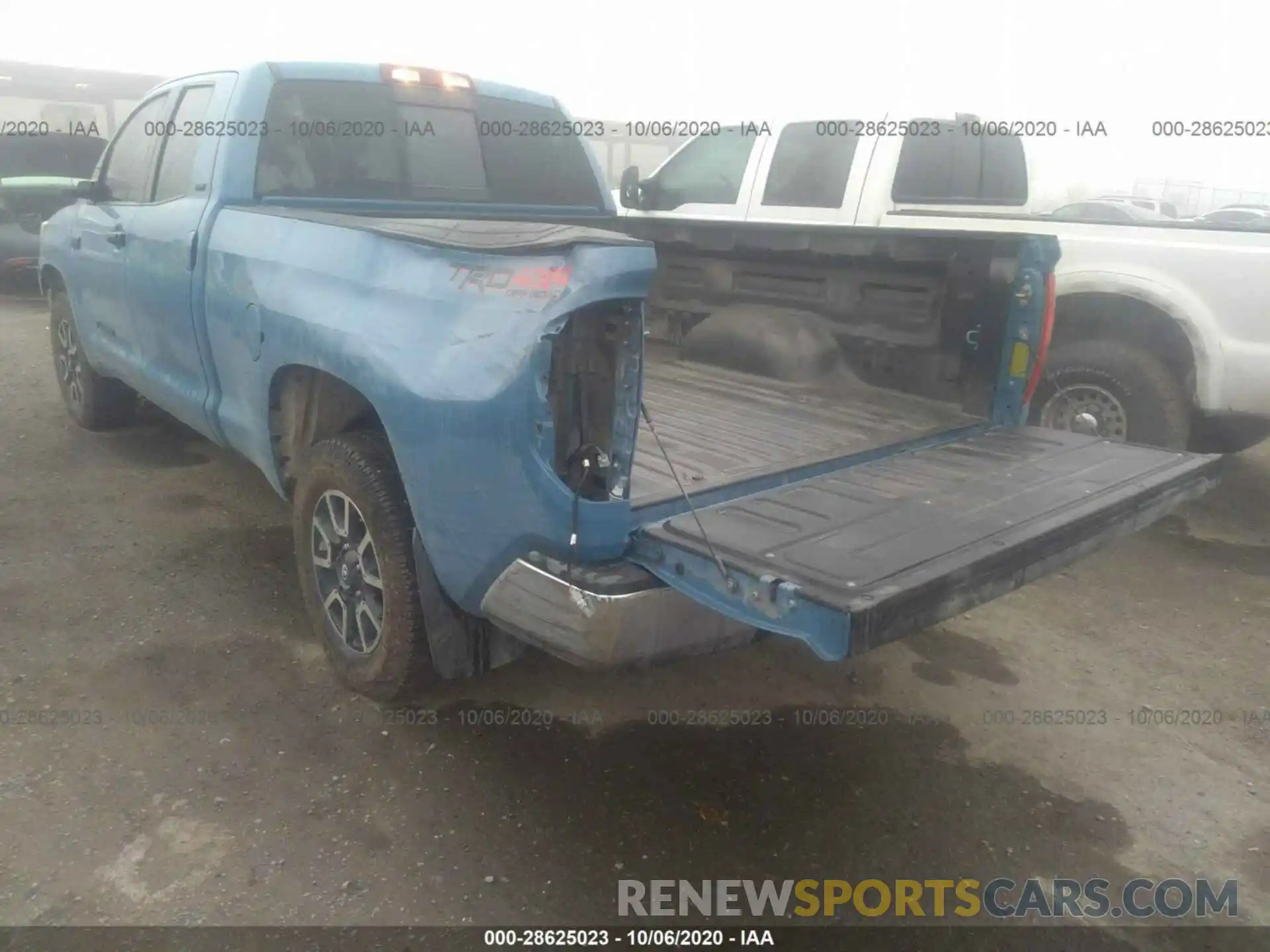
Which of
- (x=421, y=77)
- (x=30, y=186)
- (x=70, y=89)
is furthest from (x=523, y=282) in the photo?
(x=70, y=89)

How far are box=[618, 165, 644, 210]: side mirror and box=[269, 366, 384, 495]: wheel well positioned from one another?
407cm

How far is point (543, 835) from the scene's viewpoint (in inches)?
105

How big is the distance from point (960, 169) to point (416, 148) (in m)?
3.75

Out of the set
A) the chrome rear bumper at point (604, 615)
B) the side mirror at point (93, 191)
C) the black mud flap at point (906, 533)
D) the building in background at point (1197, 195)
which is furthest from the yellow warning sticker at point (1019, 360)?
the building in background at point (1197, 195)

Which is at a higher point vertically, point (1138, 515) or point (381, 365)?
point (381, 365)

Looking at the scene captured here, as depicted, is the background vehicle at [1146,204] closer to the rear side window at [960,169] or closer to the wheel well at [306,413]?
the rear side window at [960,169]

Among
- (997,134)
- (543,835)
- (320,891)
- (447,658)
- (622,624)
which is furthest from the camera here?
(997,134)

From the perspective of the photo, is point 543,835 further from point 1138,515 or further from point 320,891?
point 1138,515

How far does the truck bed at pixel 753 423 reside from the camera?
3045 mm

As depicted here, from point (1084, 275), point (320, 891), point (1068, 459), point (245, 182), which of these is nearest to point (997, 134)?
point (1084, 275)

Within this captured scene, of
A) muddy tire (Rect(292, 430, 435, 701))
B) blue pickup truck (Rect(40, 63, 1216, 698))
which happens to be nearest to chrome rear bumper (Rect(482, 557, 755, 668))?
blue pickup truck (Rect(40, 63, 1216, 698))

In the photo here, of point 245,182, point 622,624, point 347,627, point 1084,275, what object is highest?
point 245,182

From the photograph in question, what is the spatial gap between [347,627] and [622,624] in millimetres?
1303

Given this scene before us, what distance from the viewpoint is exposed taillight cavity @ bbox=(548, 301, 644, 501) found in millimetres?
2402
